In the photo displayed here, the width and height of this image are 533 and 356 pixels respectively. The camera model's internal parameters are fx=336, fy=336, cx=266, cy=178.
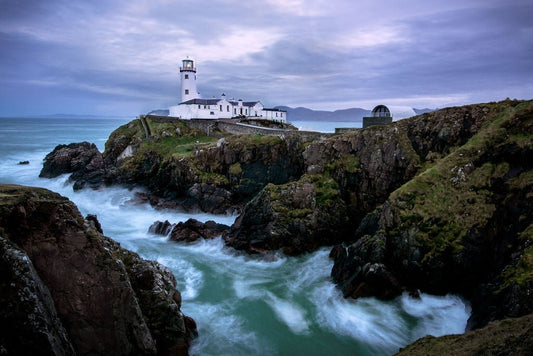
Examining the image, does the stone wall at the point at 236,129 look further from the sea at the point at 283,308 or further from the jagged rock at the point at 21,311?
the jagged rock at the point at 21,311

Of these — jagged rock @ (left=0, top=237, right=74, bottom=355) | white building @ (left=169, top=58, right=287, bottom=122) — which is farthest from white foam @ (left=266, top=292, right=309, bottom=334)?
white building @ (left=169, top=58, right=287, bottom=122)

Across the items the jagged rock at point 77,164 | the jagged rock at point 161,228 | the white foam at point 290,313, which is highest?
the jagged rock at point 77,164

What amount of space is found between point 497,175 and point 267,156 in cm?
2220

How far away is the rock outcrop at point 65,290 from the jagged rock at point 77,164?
37.4m

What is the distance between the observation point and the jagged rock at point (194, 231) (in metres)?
27.4

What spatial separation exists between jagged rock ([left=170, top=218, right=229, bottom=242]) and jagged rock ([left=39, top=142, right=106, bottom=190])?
22.8m

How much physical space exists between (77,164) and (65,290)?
4733 centimetres

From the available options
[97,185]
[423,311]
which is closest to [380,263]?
[423,311]

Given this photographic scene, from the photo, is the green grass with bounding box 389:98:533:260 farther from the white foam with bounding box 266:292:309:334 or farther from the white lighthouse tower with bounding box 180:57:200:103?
the white lighthouse tower with bounding box 180:57:200:103

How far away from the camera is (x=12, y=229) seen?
10148 millimetres

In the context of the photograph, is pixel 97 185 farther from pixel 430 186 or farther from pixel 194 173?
pixel 430 186

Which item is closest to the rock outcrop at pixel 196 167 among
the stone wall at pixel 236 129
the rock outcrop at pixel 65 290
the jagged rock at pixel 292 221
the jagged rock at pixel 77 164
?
the jagged rock at pixel 77 164

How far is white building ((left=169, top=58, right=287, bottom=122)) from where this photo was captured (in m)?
58.9

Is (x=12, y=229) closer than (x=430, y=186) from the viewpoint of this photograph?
Yes
